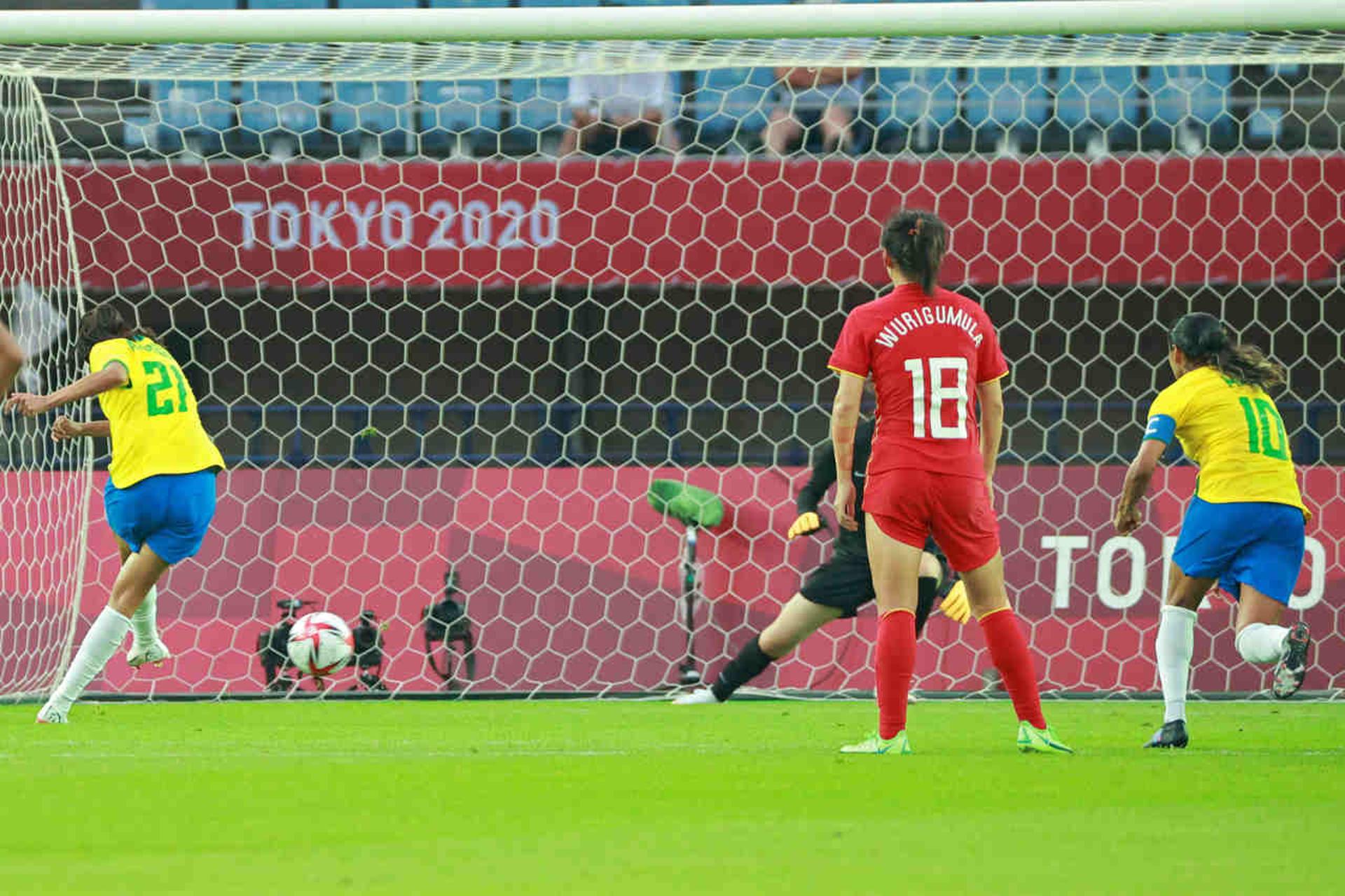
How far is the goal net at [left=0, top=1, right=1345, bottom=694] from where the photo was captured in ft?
30.4

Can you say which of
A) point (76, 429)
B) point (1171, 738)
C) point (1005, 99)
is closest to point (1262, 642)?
point (1171, 738)

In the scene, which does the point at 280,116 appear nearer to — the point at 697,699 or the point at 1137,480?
the point at 697,699

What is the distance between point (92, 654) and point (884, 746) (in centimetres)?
346

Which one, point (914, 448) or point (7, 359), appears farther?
point (914, 448)

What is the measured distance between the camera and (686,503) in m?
9.54

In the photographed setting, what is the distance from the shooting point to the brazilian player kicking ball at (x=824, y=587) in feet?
26.2

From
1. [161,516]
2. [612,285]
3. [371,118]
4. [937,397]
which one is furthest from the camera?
[612,285]

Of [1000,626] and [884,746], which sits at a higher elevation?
[1000,626]

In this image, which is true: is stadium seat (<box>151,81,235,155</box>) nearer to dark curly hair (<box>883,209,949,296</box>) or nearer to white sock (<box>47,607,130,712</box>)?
white sock (<box>47,607,130,712</box>)

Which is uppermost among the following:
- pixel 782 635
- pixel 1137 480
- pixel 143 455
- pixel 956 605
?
pixel 143 455

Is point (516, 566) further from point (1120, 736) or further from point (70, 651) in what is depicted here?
point (1120, 736)

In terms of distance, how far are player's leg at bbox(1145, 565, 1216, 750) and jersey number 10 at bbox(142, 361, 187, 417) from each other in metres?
4.06

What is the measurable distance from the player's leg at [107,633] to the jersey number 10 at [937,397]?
3.59 m

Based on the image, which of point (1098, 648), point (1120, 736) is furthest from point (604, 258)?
point (1120, 736)
